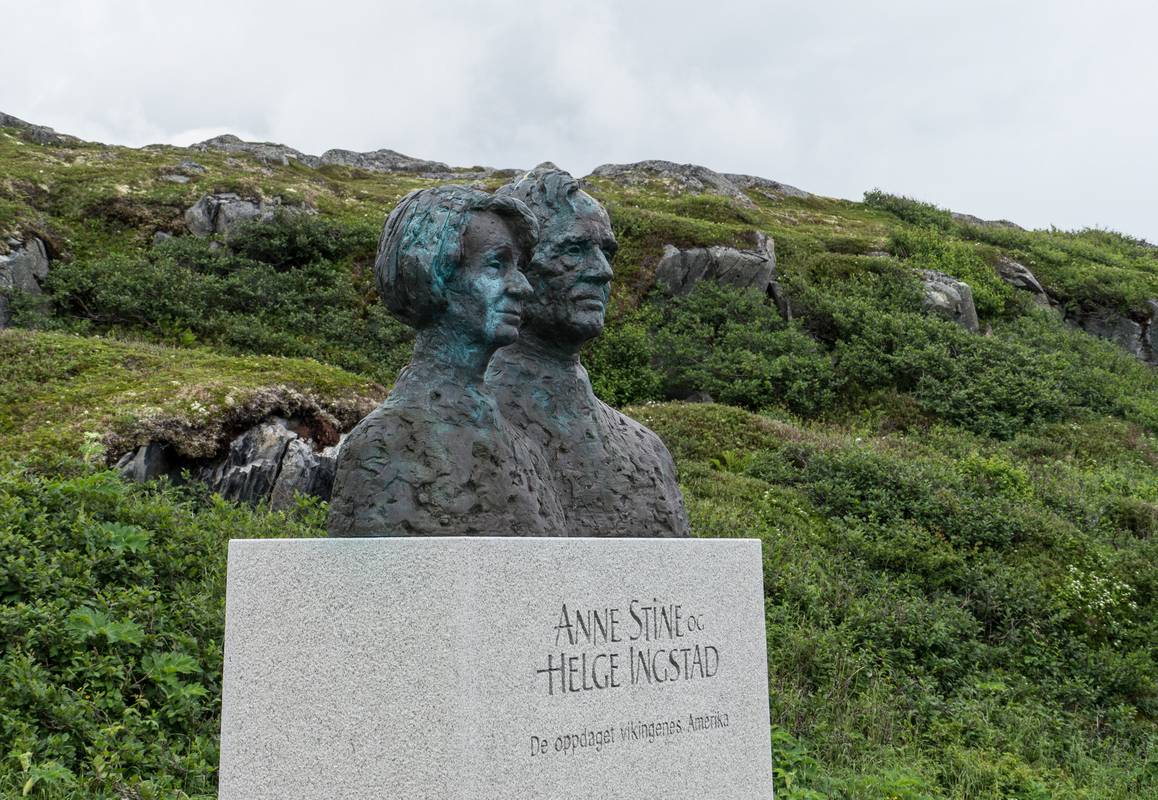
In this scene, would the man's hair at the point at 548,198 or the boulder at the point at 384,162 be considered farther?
the boulder at the point at 384,162

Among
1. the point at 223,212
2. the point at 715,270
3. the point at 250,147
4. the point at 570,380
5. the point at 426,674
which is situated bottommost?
the point at 426,674

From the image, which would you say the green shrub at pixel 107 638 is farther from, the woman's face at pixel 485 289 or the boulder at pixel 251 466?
the woman's face at pixel 485 289

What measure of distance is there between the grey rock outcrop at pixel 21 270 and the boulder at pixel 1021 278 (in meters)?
19.5

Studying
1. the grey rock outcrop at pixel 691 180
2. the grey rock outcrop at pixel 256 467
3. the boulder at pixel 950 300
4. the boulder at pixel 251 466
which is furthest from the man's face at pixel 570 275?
the grey rock outcrop at pixel 691 180

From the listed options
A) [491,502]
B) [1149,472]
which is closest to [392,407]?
[491,502]

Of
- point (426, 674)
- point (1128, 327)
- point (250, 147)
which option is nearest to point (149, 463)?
point (426, 674)

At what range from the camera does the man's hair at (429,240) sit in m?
3.66

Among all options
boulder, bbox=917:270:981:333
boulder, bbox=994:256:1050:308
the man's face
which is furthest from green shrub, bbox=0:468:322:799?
boulder, bbox=994:256:1050:308

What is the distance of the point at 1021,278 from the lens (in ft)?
72.9

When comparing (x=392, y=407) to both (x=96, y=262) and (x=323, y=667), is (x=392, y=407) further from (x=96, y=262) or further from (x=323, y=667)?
(x=96, y=262)

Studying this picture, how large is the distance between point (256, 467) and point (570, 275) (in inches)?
202

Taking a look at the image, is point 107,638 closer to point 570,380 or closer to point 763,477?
point 570,380

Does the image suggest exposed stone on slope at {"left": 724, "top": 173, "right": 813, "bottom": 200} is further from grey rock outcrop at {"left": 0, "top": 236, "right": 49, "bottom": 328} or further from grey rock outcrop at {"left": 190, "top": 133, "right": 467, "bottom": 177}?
grey rock outcrop at {"left": 0, "top": 236, "right": 49, "bottom": 328}

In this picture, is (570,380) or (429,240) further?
(570,380)
